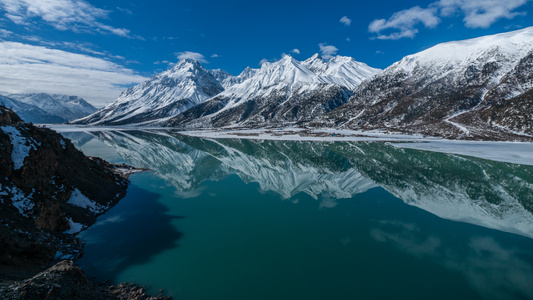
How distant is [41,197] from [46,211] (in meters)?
1.71

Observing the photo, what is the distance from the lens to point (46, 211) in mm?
18266

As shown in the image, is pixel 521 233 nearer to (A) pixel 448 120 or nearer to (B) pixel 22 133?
(B) pixel 22 133

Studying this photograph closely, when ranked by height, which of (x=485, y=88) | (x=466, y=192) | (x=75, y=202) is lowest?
(x=75, y=202)

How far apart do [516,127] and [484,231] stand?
110943 mm

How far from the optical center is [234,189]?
34625 millimetres

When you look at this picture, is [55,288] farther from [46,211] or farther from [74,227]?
[74,227]

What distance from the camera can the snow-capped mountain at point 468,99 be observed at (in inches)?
4309

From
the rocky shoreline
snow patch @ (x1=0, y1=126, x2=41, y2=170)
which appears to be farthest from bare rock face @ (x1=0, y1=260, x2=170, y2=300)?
snow patch @ (x1=0, y1=126, x2=41, y2=170)

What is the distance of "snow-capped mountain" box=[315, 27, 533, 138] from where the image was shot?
359ft

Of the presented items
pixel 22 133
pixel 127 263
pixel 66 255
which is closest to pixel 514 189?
pixel 127 263

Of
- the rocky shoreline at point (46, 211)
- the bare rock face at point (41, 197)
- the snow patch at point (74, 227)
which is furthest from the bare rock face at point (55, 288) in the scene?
the snow patch at point (74, 227)

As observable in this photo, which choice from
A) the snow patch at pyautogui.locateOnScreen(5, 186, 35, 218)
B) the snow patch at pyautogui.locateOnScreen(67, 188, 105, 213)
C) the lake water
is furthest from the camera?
the snow patch at pyautogui.locateOnScreen(67, 188, 105, 213)

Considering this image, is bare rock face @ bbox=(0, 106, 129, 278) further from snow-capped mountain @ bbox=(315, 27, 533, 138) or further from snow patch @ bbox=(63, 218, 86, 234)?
snow-capped mountain @ bbox=(315, 27, 533, 138)

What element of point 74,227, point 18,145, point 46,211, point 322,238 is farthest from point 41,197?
point 322,238
